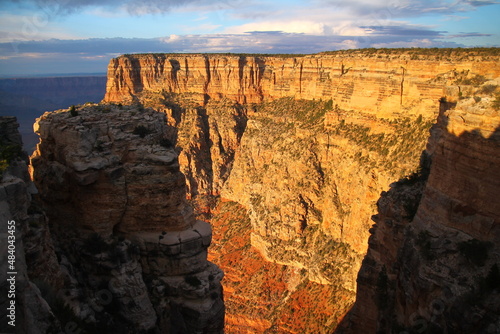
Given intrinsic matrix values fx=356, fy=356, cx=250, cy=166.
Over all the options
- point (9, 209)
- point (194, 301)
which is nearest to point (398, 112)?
point (194, 301)

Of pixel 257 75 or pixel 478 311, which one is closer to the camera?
pixel 478 311

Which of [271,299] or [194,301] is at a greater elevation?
[194,301]

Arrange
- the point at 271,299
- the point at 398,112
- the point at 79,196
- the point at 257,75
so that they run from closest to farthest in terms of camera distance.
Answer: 1. the point at 79,196
2. the point at 398,112
3. the point at 271,299
4. the point at 257,75

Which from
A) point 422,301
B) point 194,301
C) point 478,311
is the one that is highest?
point 478,311

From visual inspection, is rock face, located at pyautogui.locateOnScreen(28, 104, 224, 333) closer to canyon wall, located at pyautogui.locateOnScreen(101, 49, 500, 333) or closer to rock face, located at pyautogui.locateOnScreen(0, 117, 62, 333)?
rock face, located at pyautogui.locateOnScreen(0, 117, 62, 333)

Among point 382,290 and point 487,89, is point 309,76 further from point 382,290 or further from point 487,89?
point 487,89

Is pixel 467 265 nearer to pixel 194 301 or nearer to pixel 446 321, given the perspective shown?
pixel 446 321

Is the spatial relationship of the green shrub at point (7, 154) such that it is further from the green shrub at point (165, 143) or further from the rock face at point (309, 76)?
the rock face at point (309, 76)

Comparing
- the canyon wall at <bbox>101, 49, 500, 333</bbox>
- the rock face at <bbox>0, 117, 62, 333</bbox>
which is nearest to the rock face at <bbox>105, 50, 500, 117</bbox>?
the canyon wall at <bbox>101, 49, 500, 333</bbox>
